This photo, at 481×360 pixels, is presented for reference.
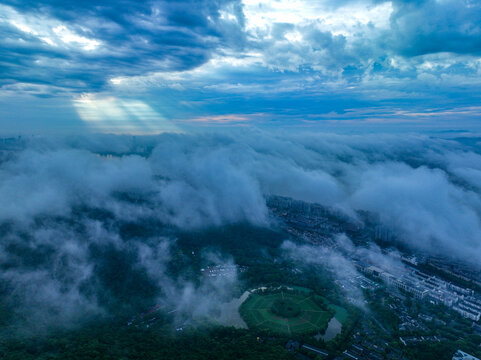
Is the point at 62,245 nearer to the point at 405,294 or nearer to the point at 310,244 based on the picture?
the point at 310,244

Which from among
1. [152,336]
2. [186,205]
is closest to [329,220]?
[186,205]

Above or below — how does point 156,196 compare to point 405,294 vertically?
above

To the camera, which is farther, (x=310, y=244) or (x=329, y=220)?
(x=329, y=220)

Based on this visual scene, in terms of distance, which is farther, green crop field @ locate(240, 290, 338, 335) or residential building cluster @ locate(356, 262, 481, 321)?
residential building cluster @ locate(356, 262, 481, 321)

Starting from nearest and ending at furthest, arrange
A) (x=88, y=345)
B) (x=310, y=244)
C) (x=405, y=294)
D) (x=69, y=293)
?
1. (x=88, y=345)
2. (x=69, y=293)
3. (x=405, y=294)
4. (x=310, y=244)

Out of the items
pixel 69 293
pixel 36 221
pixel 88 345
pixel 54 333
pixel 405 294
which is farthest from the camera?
pixel 36 221

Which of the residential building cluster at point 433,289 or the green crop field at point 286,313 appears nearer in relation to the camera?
the green crop field at point 286,313

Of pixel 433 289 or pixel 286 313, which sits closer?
pixel 286 313

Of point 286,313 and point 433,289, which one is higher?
point 286,313
